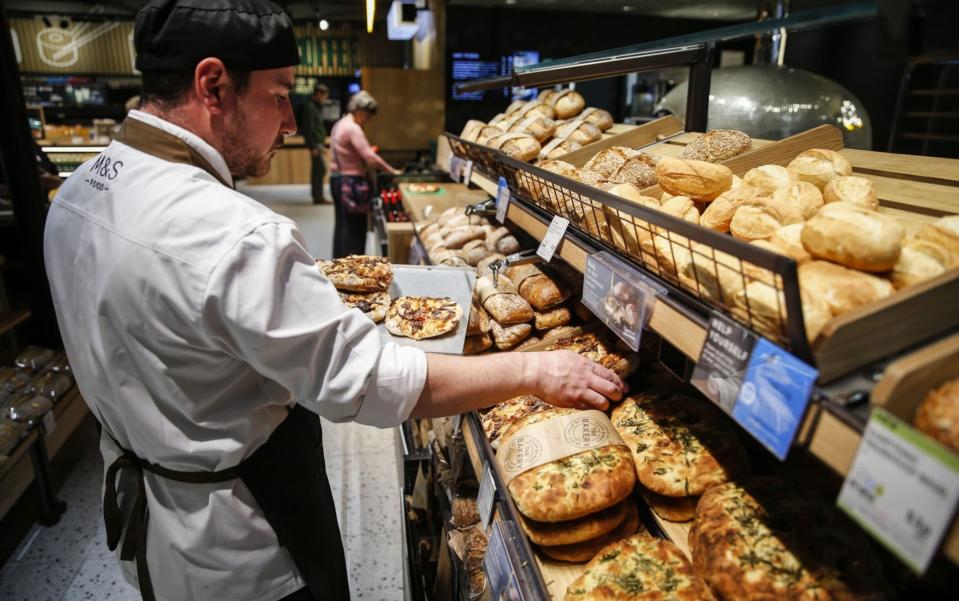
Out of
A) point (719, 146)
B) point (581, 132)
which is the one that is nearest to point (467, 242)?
point (581, 132)

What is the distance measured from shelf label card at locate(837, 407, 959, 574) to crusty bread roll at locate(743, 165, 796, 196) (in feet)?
2.39

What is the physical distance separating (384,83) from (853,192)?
7.45 metres

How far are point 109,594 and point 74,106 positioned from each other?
11.7m

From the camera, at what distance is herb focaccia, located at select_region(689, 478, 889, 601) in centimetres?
81

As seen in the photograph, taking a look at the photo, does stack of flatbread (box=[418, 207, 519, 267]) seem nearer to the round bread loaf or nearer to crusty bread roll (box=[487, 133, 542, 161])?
crusty bread roll (box=[487, 133, 542, 161])

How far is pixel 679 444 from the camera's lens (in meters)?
1.16

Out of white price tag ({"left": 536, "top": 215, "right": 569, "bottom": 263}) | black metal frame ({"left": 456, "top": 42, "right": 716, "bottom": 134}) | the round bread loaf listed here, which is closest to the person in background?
black metal frame ({"left": 456, "top": 42, "right": 716, "bottom": 134})

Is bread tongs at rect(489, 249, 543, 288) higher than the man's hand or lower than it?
higher

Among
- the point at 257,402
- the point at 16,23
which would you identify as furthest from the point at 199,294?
the point at 16,23

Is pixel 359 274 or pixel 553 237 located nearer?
pixel 553 237

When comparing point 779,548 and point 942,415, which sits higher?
point 942,415

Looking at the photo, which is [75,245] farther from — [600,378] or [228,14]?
[600,378]

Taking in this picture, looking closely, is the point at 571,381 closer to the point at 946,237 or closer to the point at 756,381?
the point at 756,381

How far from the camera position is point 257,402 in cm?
112
